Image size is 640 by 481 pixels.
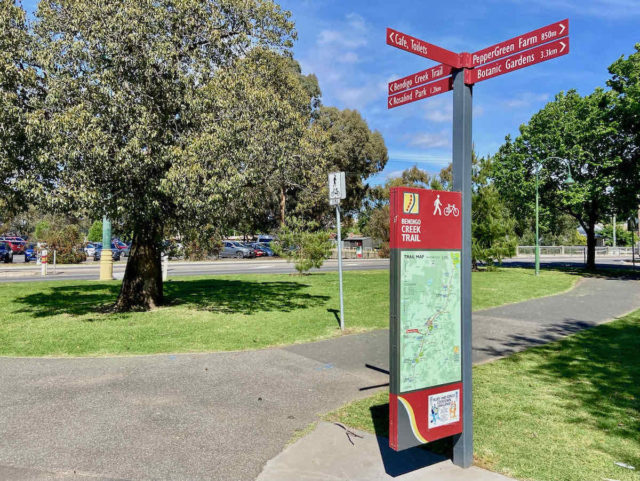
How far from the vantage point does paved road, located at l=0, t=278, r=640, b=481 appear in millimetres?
3650

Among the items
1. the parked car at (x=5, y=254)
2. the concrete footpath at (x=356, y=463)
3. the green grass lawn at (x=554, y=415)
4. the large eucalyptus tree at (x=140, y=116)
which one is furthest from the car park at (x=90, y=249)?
the concrete footpath at (x=356, y=463)

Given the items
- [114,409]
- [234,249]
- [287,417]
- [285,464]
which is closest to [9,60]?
[114,409]

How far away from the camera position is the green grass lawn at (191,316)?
7.84 meters

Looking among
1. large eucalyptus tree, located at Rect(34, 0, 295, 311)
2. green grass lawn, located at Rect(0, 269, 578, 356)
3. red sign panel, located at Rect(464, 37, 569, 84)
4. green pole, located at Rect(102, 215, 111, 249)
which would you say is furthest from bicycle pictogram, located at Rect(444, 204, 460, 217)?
green pole, located at Rect(102, 215, 111, 249)

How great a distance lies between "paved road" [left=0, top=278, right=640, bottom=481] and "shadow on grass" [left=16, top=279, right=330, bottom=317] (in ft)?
14.9

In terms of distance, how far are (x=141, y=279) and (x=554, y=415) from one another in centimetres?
966

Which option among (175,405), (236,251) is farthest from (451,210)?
(236,251)

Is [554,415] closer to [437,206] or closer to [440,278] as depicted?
[440,278]

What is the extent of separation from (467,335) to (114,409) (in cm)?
358

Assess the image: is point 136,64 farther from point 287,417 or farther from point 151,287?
point 287,417

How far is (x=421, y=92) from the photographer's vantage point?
4.15 m

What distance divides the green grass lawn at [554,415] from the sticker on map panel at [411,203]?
2.05 meters

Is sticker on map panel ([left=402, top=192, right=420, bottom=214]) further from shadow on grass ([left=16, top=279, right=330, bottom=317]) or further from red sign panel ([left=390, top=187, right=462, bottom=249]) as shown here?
shadow on grass ([left=16, top=279, right=330, bottom=317])

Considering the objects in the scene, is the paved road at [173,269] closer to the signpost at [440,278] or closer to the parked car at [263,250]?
the parked car at [263,250]
